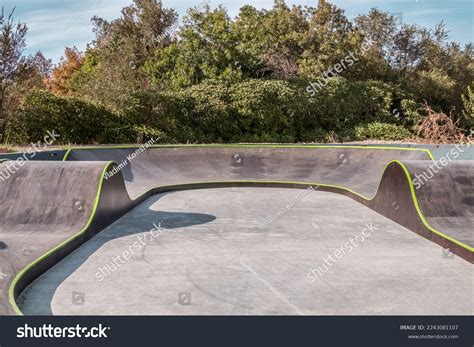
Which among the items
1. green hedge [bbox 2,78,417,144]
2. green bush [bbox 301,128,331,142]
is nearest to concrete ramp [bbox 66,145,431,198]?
green hedge [bbox 2,78,417,144]

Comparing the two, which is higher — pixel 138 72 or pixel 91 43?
pixel 91 43

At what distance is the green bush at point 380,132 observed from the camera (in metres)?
24.2

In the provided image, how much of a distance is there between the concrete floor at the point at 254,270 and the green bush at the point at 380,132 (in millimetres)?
15140

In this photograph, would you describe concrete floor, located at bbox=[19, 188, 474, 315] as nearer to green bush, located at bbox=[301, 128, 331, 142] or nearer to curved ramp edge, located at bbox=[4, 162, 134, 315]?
curved ramp edge, located at bbox=[4, 162, 134, 315]

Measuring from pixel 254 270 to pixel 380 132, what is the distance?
1992 centimetres

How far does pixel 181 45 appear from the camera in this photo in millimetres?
25031

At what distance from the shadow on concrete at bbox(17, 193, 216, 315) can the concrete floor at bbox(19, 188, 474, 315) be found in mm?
20

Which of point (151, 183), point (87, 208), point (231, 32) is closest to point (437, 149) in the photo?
point (151, 183)

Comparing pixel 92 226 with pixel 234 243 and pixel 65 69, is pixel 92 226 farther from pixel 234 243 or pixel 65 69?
pixel 65 69

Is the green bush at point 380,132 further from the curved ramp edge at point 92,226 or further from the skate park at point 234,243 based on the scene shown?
the curved ramp edge at point 92,226

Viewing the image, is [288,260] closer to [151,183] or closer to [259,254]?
[259,254]

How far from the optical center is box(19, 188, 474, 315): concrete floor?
16.5ft

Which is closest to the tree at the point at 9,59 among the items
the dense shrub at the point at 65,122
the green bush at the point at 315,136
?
the dense shrub at the point at 65,122

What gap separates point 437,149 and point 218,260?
9.91 metres
